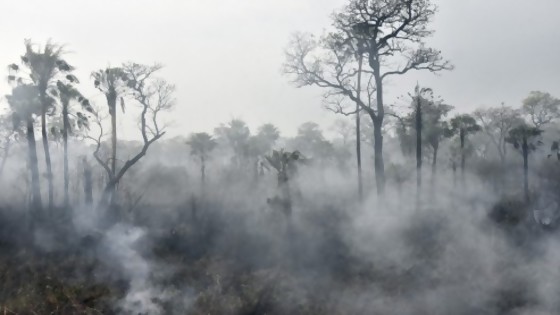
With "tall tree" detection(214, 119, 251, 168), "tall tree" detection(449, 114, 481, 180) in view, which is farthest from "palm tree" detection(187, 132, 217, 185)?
"tall tree" detection(449, 114, 481, 180)

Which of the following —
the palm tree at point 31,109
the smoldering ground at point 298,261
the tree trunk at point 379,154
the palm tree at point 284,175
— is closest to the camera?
the smoldering ground at point 298,261

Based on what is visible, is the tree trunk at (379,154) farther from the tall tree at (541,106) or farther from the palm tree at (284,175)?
the tall tree at (541,106)

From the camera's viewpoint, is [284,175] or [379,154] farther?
[284,175]

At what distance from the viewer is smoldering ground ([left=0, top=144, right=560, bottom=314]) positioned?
→ 1767cm

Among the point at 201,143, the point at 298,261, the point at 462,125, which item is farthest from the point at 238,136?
the point at 298,261

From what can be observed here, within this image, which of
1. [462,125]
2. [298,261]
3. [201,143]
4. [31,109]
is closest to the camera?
[298,261]

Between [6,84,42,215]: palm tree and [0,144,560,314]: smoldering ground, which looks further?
[6,84,42,215]: palm tree

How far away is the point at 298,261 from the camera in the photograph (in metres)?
23.0

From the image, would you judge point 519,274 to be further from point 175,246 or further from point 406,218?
point 175,246

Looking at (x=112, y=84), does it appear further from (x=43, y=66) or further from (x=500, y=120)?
(x=500, y=120)

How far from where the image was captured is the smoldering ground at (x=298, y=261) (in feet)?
58.0

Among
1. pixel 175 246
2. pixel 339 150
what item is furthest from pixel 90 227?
pixel 339 150

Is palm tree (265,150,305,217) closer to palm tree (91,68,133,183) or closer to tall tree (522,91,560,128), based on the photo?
palm tree (91,68,133,183)

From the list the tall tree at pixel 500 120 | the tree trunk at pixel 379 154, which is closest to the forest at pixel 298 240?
the tree trunk at pixel 379 154
